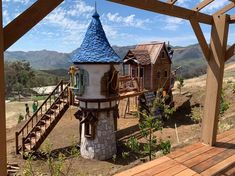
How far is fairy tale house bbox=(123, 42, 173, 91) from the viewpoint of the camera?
20.5m

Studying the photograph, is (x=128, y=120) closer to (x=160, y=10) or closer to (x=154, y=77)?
(x=154, y=77)

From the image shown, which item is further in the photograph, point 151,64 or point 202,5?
point 151,64

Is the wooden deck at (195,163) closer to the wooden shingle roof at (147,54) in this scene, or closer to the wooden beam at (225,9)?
the wooden beam at (225,9)

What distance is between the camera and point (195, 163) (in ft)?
16.2

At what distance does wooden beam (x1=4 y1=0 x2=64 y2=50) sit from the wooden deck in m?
2.73

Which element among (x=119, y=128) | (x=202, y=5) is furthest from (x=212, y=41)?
(x=119, y=128)

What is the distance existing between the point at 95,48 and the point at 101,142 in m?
4.63

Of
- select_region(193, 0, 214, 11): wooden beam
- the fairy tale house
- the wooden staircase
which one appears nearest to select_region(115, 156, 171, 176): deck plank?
select_region(193, 0, 214, 11): wooden beam

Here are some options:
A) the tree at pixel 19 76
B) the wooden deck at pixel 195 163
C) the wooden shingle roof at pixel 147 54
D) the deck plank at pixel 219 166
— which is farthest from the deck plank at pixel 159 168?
the tree at pixel 19 76

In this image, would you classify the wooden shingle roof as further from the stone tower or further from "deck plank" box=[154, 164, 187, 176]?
"deck plank" box=[154, 164, 187, 176]

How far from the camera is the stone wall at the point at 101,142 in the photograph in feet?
44.4

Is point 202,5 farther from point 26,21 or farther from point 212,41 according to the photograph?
point 26,21

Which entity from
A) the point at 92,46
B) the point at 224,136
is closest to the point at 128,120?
the point at 92,46

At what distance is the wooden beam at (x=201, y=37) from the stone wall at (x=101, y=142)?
841 centimetres
